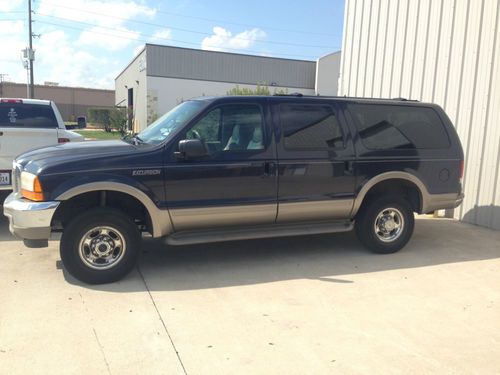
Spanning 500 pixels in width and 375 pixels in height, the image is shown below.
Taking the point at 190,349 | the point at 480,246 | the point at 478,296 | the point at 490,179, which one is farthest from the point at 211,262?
the point at 490,179

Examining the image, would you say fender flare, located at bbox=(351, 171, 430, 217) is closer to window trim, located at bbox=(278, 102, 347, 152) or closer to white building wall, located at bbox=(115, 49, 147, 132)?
window trim, located at bbox=(278, 102, 347, 152)

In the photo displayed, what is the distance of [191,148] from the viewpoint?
4.80 metres

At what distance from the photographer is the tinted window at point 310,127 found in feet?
18.0

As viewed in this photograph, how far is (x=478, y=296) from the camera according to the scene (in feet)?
15.7

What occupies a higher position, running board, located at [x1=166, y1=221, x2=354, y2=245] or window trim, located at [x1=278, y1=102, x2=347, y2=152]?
window trim, located at [x1=278, y1=102, x2=347, y2=152]

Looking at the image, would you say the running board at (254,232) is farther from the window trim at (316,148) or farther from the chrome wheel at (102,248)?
the window trim at (316,148)

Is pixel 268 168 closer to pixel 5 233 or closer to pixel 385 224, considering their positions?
pixel 385 224

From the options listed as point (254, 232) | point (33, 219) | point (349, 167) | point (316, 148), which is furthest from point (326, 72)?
point (33, 219)

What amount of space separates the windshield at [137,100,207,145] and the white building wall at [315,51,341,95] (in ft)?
127

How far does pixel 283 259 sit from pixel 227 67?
3807 centimetres

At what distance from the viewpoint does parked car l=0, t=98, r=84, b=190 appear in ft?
21.8

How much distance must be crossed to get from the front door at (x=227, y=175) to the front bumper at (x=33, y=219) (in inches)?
46.9

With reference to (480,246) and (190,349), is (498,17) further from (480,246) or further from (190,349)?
(190,349)

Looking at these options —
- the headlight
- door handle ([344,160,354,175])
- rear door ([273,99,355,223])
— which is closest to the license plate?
the headlight
